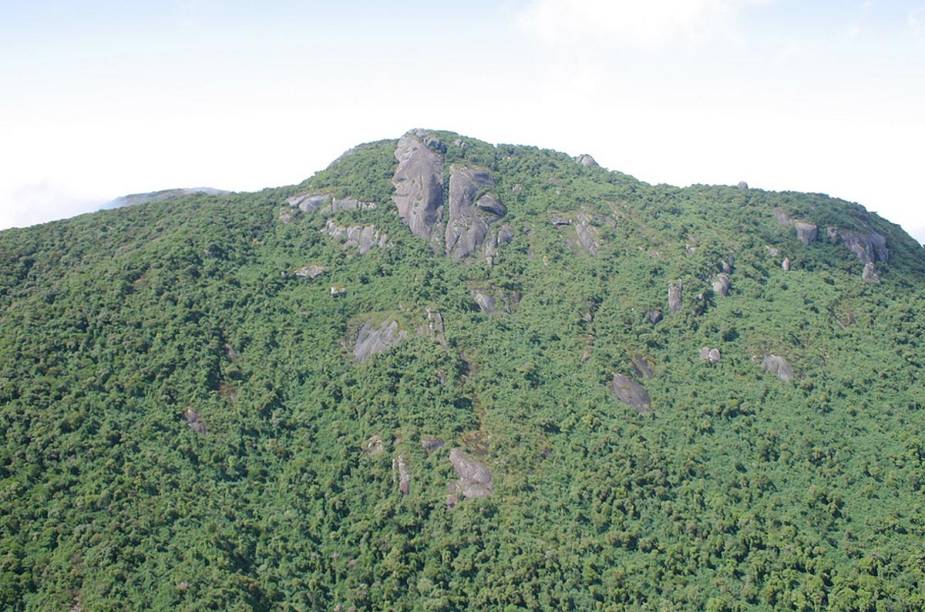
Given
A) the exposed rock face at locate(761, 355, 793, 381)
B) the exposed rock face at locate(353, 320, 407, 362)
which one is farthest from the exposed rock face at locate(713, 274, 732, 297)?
the exposed rock face at locate(353, 320, 407, 362)

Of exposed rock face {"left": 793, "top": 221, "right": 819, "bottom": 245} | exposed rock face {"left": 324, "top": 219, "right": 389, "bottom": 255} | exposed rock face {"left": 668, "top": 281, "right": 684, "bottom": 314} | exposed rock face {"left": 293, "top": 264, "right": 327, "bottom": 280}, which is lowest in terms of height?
exposed rock face {"left": 668, "top": 281, "right": 684, "bottom": 314}

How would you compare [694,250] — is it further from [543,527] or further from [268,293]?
[268,293]

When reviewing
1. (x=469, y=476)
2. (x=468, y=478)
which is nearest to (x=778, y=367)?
(x=469, y=476)

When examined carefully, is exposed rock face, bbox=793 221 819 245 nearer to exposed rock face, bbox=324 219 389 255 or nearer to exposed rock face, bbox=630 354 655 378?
exposed rock face, bbox=630 354 655 378

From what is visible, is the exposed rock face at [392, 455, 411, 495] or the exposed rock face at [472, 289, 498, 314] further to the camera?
the exposed rock face at [472, 289, 498, 314]

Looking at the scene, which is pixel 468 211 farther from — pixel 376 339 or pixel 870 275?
pixel 870 275

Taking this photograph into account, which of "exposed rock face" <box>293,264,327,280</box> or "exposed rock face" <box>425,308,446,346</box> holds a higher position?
"exposed rock face" <box>293,264,327,280</box>

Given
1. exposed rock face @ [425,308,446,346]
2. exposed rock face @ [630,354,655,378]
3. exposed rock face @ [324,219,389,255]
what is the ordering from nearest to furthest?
exposed rock face @ [630,354,655,378], exposed rock face @ [425,308,446,346], exposed rock face @ [324,219,389,255]
